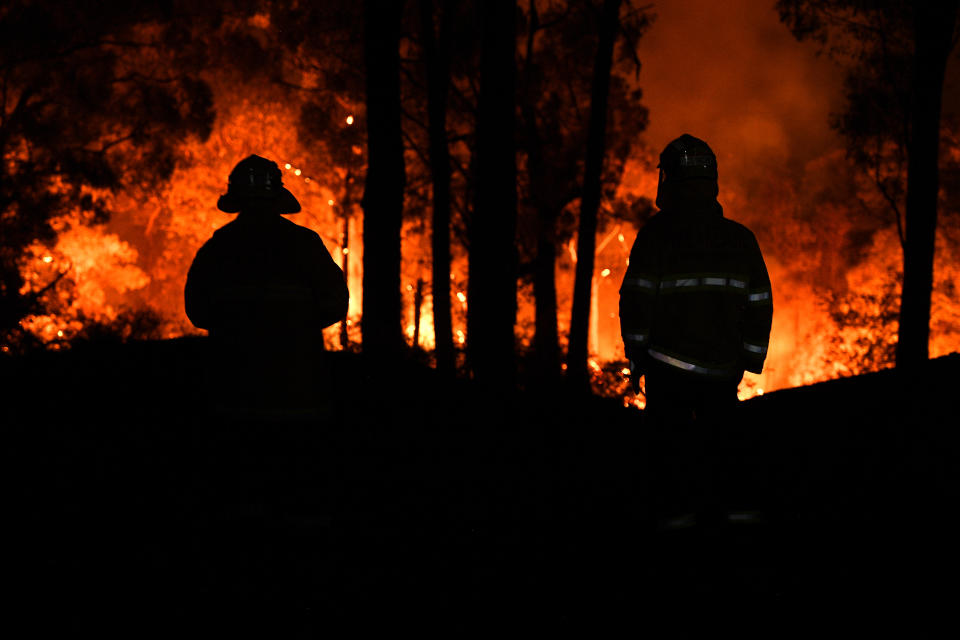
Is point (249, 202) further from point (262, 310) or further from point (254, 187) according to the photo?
point (262, 310)

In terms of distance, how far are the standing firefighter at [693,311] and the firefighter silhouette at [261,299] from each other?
184cm

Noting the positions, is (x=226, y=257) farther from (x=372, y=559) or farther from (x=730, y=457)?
(x=730, y=457)

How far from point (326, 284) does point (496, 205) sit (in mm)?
5904

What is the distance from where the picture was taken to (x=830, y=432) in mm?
7000

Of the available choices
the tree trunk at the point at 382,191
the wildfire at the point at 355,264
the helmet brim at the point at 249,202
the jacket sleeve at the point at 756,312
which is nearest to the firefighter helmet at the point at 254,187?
the helmet brim at the point at 249,202

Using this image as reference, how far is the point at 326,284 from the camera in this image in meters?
4.75

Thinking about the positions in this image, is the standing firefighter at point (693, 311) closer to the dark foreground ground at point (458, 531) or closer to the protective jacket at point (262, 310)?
the dark foreground ground at point (458, 531)

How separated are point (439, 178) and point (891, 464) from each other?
1338cm

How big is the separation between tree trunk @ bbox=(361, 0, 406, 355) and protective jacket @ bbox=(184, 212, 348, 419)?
20.6ft

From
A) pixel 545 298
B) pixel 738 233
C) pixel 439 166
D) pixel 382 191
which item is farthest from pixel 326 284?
pixel 545 298

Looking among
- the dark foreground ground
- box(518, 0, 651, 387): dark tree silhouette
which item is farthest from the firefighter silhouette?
box(518, 0, 651, 387): dark tree silhouette

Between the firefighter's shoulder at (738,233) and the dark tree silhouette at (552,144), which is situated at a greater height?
the dark tree silhouette at (552,144)

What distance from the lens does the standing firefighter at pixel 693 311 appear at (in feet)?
14.9

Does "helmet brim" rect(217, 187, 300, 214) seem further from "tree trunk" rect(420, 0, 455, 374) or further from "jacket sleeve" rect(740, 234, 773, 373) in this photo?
"tree trunk" rect(420, 0, 455, 374)
